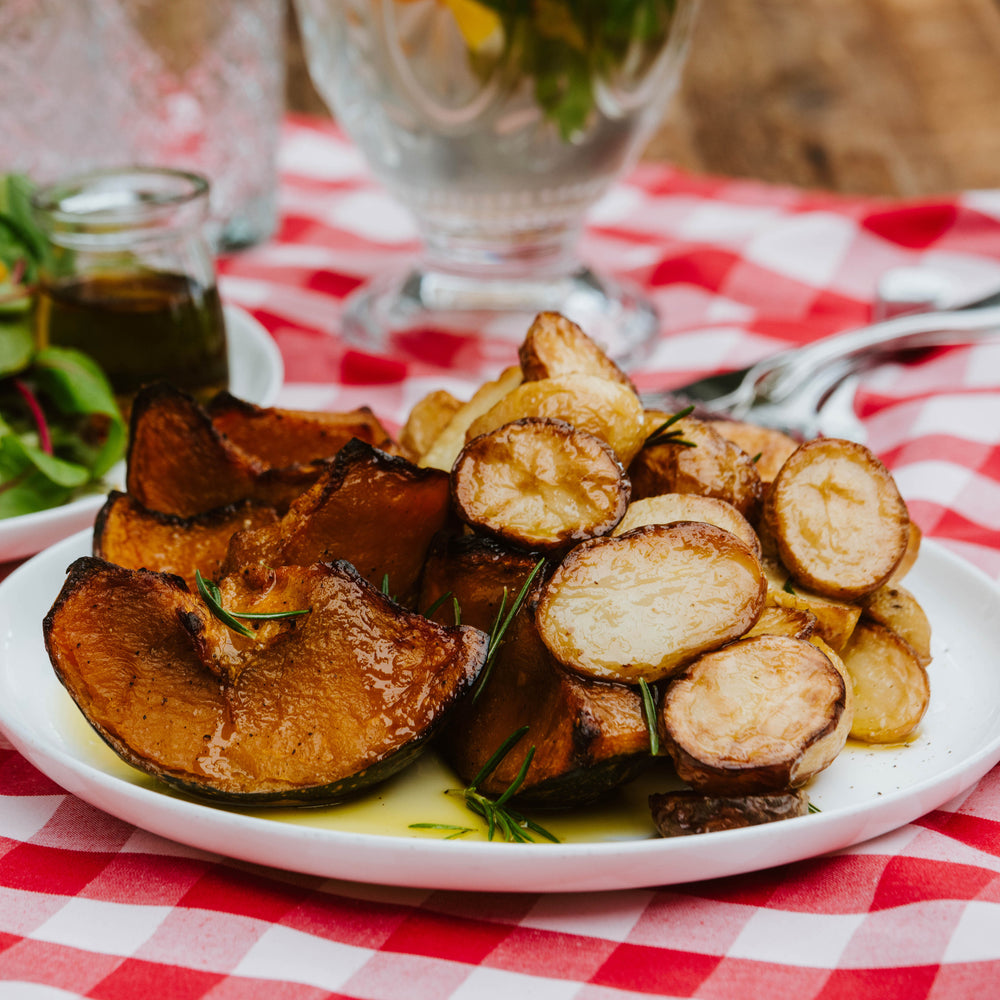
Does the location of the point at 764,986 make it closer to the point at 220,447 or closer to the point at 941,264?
the point at 220,447

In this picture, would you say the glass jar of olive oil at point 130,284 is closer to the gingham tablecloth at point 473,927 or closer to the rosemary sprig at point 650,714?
the gingham tablecloth at point 473,927

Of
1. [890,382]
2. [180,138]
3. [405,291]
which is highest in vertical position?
[180,138]

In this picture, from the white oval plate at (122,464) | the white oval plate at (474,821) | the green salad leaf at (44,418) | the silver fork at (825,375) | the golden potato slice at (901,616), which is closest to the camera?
the white oval plate at (474,821)

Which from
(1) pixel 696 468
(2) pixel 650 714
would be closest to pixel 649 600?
(2) pixel 650 714

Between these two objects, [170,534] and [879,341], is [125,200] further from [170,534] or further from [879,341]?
[879,341]

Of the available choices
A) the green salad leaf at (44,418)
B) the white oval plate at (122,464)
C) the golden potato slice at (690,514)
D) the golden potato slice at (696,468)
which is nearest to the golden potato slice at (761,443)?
the golden potato slice at (696,468)

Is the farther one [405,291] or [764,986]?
[405,291]

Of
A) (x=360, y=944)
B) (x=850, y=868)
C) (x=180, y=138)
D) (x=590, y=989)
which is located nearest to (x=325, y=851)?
(x=360, y=944)
